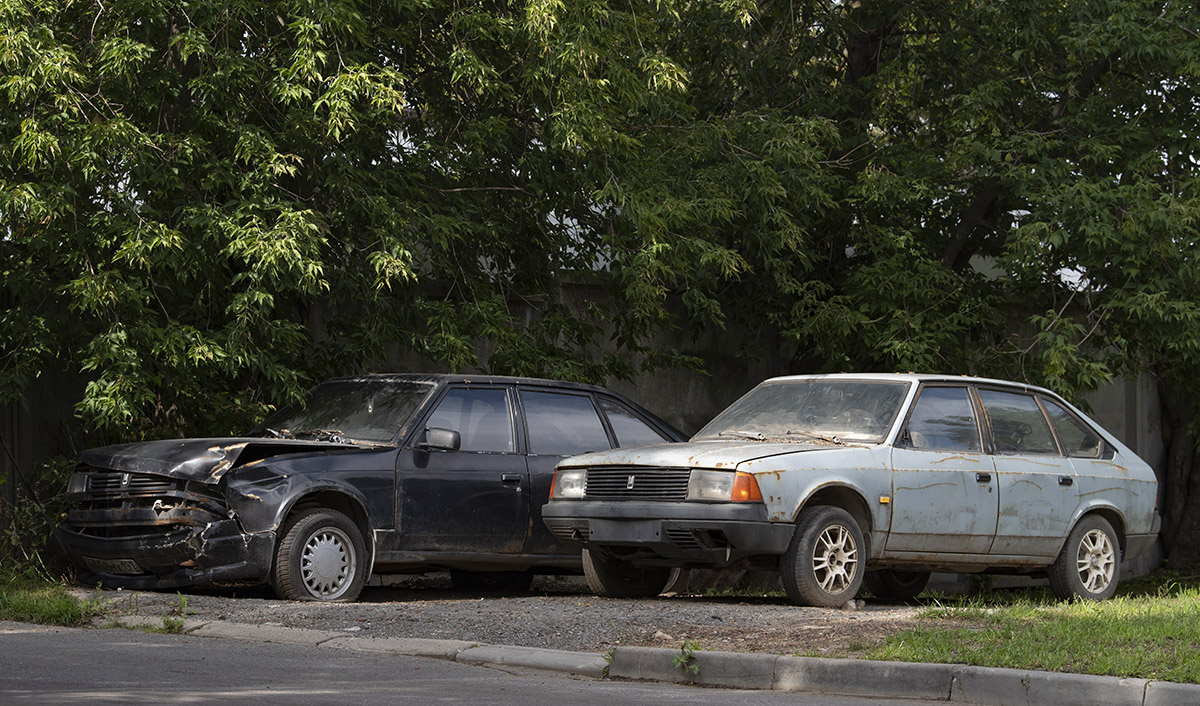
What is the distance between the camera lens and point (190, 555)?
9750 millimetres

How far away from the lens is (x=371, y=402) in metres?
11.1

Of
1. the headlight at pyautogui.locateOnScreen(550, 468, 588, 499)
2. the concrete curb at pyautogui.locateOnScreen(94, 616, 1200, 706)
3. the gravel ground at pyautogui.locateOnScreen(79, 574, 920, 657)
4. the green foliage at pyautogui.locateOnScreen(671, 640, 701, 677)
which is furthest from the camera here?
the headlight at pyautogui.locateOnScreen(550, 468, 588, 499)

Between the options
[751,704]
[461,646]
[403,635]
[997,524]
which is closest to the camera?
[751,704]

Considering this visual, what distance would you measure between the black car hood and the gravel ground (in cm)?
86

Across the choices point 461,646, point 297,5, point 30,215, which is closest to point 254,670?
point 461,646

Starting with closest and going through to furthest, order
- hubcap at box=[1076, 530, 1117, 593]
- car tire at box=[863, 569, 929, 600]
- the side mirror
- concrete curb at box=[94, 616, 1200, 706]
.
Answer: concrete curb at box=[94, 616, 1200, 706] → the side mirror → hubcap at box=[1076, 530, 1117, 593] → car tire at box=[863, 569, 929, 600]

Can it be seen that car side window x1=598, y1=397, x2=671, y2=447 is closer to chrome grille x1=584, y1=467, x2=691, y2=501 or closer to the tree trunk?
chrome grille x1=584, y1=467, x2=691, y2=501

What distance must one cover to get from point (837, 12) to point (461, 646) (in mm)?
10444

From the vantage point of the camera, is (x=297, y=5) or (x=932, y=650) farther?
(x=297, y=5)

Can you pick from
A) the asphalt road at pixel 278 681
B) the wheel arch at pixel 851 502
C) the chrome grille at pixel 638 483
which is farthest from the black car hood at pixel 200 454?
the wheel arch at pixel 851 502

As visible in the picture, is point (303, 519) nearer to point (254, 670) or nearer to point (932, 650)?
point (254, 670)

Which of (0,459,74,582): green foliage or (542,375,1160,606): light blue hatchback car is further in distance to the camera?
(0,459,74,582): green foliage

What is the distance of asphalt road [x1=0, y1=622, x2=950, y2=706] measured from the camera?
6285 millimetres

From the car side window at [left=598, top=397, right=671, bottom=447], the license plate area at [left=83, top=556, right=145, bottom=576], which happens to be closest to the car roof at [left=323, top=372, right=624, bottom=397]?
the car side window at [left=598, top=397, right=671, bottom=447]
